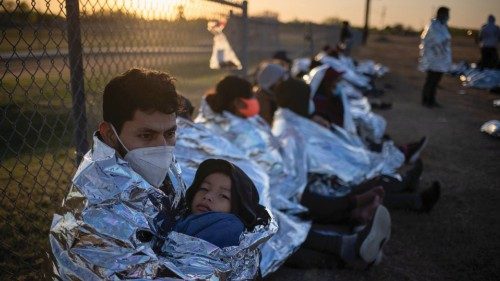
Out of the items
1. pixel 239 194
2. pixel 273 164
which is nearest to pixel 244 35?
pixel 273 164

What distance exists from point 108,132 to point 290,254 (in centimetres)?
155

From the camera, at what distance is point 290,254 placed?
2738 mm

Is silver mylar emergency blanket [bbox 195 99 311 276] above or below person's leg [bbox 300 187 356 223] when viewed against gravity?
above

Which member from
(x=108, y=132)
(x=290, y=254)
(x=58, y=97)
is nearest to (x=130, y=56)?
(x=58, y=97)

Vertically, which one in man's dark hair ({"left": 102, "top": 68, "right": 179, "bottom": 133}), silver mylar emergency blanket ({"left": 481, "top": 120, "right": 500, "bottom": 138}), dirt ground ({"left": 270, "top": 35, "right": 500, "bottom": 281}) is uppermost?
man's dark hair ({"left": 102, "top": 68, "right": 179, "bottom": 133})

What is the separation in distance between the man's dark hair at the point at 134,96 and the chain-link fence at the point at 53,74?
546 millimetres

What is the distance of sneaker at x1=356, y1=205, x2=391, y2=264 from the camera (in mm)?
2721

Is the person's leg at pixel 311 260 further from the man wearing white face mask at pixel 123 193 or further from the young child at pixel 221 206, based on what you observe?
the man wearing white face mask at pixel 123 193

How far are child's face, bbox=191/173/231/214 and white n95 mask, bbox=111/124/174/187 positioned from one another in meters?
0.39

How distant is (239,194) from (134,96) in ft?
2.67

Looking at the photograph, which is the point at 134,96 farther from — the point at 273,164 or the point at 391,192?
the point at 391,192

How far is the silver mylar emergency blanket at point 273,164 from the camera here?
2.94 meters

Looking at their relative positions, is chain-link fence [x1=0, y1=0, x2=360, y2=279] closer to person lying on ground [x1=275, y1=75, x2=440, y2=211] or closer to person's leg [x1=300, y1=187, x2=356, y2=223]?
person lying on ground [x1=275, y1=75, x2=440, y2=211]

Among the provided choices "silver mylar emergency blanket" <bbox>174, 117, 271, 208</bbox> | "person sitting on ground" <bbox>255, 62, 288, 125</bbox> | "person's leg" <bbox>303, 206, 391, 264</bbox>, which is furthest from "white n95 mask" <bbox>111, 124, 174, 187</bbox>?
"person sitting on ground" <bbox>255, 62, 288, 125</bbox>
